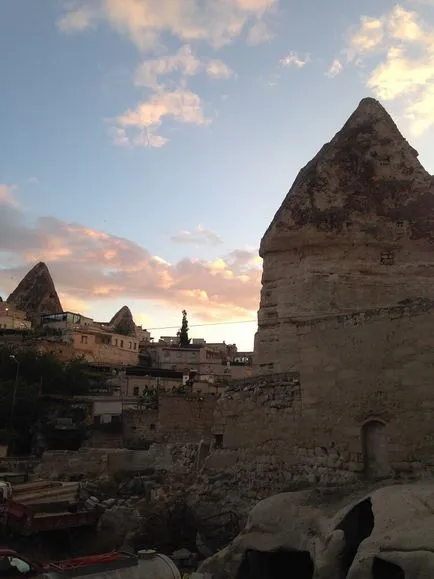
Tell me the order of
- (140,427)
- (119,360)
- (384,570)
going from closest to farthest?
(384,570), (140,427), (119,360)

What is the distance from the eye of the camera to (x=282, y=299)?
15.6 metres

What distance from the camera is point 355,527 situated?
702cm

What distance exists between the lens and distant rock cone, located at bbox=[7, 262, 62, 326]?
67375 millimetres

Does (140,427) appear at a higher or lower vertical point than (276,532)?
higher

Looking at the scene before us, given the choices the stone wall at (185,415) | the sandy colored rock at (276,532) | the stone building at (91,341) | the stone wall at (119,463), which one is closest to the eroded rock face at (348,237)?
the stone wall at (119,463)

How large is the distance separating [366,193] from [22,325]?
172ft

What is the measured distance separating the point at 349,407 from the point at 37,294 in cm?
6352

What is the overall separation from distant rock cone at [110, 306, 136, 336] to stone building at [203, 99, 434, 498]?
54948 millimetres

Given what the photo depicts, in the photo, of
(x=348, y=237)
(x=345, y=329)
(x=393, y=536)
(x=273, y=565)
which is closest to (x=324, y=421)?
(x=345, y=329)

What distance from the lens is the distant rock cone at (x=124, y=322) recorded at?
70.5m

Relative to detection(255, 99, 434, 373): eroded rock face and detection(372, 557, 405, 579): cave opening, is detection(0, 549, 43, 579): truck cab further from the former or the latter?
detection(255, 99, 434, 373): eroded rock face

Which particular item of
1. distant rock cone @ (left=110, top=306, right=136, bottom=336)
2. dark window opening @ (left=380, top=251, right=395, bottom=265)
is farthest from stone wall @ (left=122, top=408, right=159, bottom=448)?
distant rock cone @ (left=110, top=306, right=136, bottom=336)

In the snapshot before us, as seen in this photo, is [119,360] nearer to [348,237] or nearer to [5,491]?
[5,491]

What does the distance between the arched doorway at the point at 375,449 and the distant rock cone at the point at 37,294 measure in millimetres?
61432
